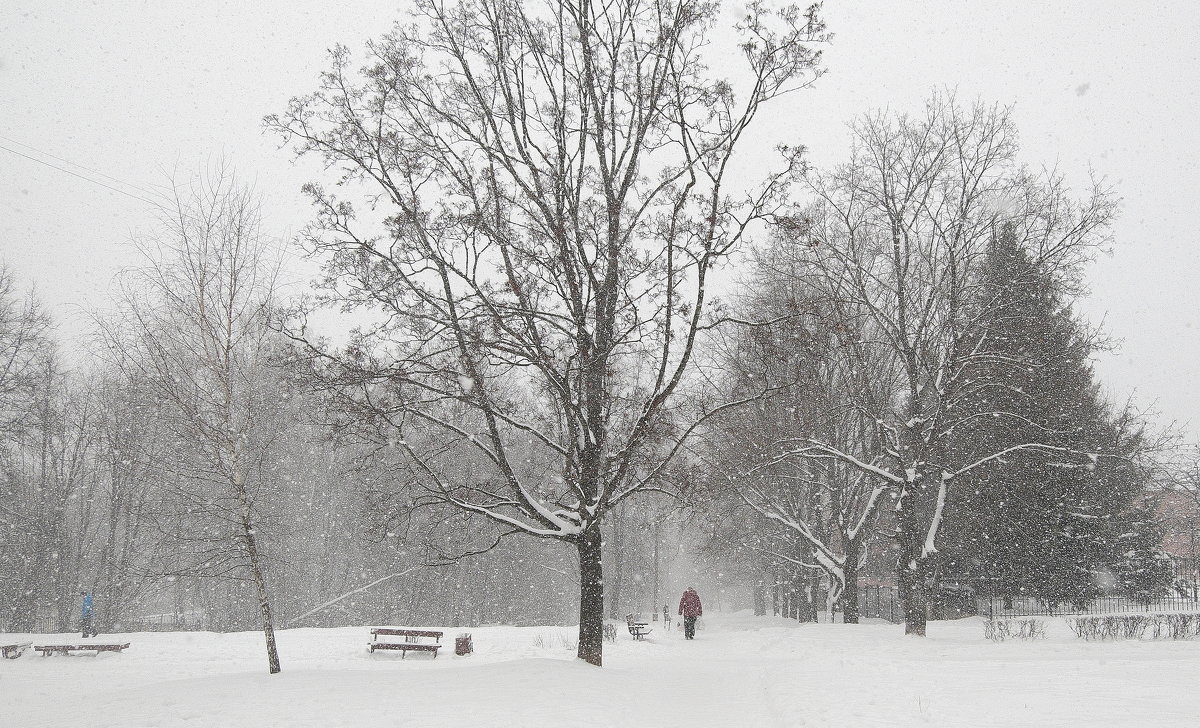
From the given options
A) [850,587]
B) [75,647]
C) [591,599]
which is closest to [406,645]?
[591,599]

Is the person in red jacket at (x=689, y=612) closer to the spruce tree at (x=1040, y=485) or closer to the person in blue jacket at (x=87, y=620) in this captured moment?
the spruce tree at (x=1040, y=485)

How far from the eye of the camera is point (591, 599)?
12.8m

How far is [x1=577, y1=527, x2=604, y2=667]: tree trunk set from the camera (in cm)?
1270

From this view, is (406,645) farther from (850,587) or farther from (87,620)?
(850,587)

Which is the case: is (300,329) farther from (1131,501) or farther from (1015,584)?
(1131,501)

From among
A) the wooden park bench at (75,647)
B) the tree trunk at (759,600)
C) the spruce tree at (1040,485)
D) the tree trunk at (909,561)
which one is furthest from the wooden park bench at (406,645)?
the tree trunk at (759,600)

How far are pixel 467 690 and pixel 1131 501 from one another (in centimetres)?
2362

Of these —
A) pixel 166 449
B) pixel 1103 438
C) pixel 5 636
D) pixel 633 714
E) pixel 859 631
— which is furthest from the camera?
pixel 166 449

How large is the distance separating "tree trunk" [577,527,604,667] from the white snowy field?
2.10 ft

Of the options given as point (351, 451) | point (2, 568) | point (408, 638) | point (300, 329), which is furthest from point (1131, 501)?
point (2, 568)

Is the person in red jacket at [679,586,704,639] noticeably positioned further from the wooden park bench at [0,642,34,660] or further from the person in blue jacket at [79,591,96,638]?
the person in blue jacket at [79,591,96,638]

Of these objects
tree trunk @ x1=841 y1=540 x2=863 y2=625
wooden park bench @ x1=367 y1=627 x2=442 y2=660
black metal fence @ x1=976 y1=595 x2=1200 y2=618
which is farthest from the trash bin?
black metal fence @ x1=976 y1=595 x2=1200 y2=618

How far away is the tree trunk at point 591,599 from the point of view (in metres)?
12.7

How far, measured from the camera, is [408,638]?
62.6ft
